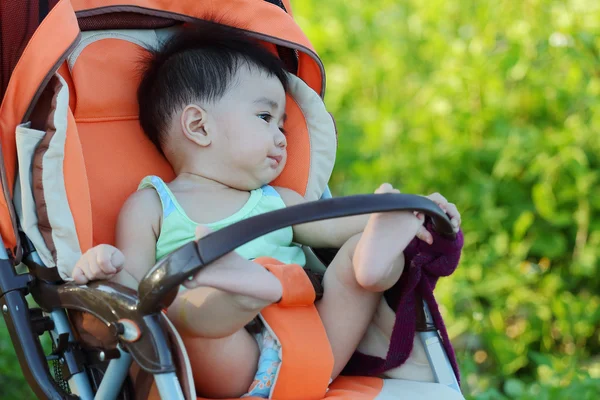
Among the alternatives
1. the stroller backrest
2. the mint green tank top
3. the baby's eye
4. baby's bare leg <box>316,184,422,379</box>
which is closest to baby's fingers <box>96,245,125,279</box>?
the stroller backrest

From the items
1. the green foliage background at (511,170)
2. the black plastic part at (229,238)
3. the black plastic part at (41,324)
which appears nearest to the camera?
the black plastic part at (229,238)

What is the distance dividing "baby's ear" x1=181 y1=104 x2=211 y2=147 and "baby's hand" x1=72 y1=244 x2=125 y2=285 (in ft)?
1.55

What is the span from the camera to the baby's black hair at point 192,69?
84.4 inches

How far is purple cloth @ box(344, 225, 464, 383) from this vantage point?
1862mm

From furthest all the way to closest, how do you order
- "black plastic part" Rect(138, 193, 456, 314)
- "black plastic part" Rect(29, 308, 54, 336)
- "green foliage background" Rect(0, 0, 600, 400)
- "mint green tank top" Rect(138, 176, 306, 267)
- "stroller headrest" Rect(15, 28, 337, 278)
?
"green foliage background" Rect(0, 0, 600, 400) → "stroller headrest" Rect(15, 28, 337, 278) → "mint green tank top" Rect(138, 176, 306, 267) → "black plastic part" Rect(29, 308, 54, 336) → "black plastic part" Rect(138, 193, 456, 314)

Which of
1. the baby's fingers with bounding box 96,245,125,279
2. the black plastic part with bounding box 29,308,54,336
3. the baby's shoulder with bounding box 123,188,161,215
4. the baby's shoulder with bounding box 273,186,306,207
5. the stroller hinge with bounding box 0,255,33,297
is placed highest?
the baby's shoulder with bounding box 123,188,161,215

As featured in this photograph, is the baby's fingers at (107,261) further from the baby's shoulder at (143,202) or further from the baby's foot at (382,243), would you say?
the baby's foot at (382,243)

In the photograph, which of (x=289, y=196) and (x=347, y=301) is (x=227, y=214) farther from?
(x=347, y=301)

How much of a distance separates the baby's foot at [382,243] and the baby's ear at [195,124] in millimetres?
525

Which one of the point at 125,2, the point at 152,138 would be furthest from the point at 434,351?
the point at 125,2

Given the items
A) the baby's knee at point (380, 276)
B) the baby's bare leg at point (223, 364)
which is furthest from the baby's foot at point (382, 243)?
the baby's bare leg at point (223, 364)

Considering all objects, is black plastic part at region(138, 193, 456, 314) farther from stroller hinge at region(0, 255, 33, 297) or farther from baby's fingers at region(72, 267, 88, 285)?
stroller hinge at region(0, 255, 33, 297)

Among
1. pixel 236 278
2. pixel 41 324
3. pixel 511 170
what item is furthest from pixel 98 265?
pixel 511 170

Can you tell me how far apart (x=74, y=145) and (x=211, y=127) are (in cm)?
37
